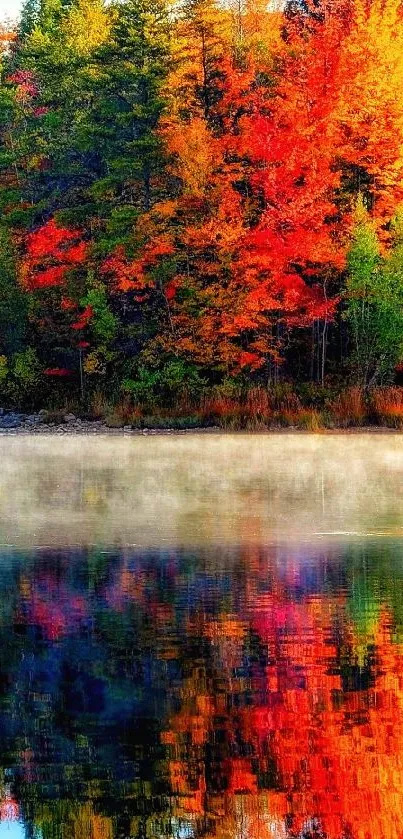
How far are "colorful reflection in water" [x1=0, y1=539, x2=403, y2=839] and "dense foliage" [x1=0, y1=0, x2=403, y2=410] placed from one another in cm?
3319

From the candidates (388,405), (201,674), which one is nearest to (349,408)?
(388,405)

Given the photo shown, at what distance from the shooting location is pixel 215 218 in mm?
45125

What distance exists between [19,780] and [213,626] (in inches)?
141

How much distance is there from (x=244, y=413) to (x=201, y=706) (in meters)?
36.9

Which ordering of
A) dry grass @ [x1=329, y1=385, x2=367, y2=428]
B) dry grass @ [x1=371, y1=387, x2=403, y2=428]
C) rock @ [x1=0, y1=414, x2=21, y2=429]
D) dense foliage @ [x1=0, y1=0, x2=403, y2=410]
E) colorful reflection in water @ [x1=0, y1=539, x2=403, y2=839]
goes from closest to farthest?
colorful reflection in water @ [x1=0, y1=539, x2=403, y2=839], dry grass @ [x1=371, y1=387, x2=403, y2=428], dry grass @ [x1=329, y1=385, x2=367, y2=428], dense foliage @ [x1=0, y1=0, x2=403, y2=410], rock @ [x1=0, y1=414, x2=21, y2=429]

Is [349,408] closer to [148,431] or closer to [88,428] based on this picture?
[148,431]

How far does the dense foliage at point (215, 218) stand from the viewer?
4400 centimetres

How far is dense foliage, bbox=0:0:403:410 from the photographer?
4400 cm

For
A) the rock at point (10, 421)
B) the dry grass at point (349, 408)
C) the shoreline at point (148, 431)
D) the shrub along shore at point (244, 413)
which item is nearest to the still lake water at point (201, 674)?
the shoreline at point (148, 431)

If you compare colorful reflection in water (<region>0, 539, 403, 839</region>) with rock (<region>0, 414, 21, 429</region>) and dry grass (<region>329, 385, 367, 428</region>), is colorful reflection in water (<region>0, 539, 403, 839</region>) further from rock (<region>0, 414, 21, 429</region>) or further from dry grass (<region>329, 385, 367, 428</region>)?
rock (<region>0, 414, 21, 429</region>)

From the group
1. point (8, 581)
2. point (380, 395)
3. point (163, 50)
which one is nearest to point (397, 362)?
point (380, 395)

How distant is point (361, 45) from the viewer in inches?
1751

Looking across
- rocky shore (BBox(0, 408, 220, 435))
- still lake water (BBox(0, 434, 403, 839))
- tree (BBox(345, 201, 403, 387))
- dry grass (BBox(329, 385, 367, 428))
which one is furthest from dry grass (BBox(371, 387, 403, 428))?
still lake water (BBox(0, 434, 403, 839))

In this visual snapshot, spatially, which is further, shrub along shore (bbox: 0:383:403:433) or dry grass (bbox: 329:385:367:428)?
shrub along shore (bbox: 0:383:403:433)
